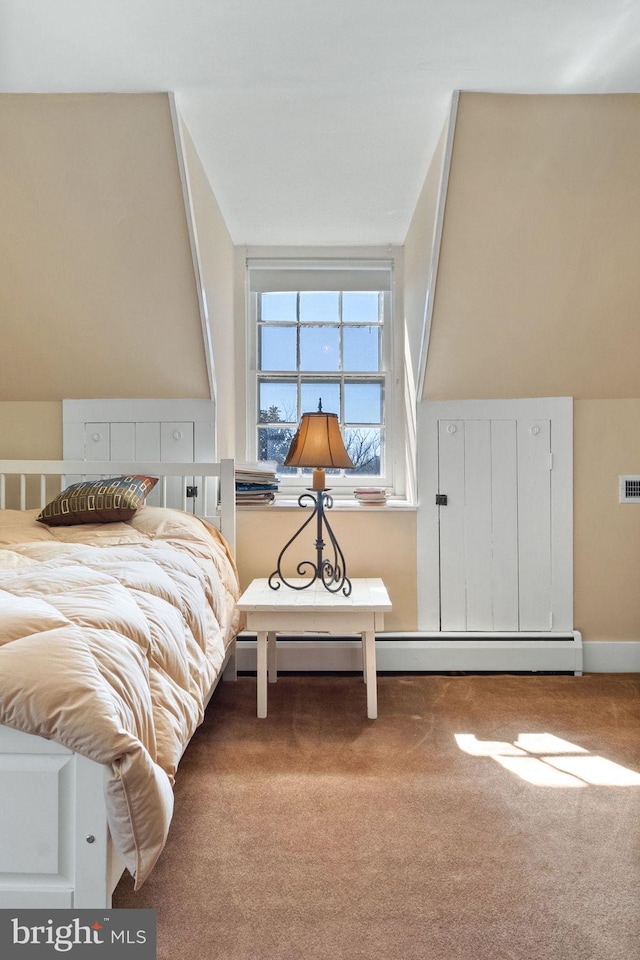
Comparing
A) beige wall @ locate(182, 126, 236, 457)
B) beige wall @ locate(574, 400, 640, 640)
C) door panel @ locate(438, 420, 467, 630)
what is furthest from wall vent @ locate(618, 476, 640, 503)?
beige wall @ locate(182, 126, 236, 457)

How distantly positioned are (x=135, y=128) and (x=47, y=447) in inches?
54.4

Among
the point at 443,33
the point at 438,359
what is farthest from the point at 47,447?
the point at 443,33

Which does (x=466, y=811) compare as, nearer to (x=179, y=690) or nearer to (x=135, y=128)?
(x=179, y=690)

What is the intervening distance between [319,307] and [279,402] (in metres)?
0.52

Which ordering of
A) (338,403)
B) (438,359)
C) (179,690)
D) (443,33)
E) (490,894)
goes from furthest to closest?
(338,403) → (438,359) → (443,33) → (179,690) → (490,894)

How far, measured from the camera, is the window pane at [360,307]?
11.1 ft

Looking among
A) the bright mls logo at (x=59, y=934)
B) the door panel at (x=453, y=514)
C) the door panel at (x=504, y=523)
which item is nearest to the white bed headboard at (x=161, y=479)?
the door panel at (x=453, y=514)

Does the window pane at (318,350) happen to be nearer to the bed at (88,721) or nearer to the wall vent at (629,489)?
the wall vent at (629,489)

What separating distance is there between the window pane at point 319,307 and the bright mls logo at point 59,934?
2793 millimetres

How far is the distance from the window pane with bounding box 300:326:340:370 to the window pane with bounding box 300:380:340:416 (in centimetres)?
8

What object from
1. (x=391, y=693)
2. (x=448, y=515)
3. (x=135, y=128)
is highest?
(x=135, y=128)

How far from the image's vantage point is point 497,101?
2.23 meters

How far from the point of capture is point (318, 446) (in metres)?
2.42

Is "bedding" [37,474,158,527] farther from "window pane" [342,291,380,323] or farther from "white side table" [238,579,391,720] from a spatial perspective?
"window pane" [342,291,380,323]
